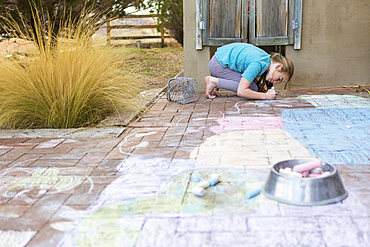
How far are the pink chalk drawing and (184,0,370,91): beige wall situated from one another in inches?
75.9

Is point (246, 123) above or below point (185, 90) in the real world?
below

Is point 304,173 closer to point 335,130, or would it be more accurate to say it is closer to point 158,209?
point 158,209

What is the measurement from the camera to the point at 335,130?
284 cm

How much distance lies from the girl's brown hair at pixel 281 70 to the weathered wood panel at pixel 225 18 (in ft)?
3.30

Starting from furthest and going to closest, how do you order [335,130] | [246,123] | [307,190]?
[246,123] → [335,130] → [307,190]

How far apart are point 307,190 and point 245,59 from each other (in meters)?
2.60

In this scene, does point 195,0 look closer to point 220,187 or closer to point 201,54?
point 201,54

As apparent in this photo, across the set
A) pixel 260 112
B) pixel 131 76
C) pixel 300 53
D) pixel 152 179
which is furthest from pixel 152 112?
pixel 300 53

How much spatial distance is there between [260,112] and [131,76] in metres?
1.42

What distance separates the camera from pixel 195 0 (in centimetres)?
485

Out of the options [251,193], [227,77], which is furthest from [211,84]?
[251,193]

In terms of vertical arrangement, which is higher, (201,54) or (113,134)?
(201,54)

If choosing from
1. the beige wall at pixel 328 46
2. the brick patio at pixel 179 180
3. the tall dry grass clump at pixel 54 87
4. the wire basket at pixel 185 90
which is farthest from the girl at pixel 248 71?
the tall dry grass clump at pixel 54 87

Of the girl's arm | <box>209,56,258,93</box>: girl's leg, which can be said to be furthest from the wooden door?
the girl's arm
